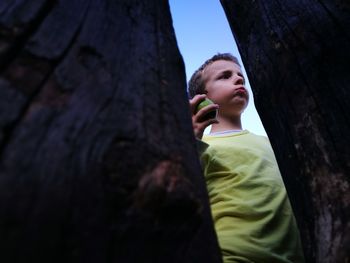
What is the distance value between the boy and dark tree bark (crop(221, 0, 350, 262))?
0.39m

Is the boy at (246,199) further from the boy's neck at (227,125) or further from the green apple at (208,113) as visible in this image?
the boy's neck at (227,125)

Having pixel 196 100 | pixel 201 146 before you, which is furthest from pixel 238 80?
pixel 201 146

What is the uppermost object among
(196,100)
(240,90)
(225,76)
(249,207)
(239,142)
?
(225,76)

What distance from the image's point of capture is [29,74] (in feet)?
1.37

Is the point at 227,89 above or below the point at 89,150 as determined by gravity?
above

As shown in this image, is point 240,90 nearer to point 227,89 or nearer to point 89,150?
point 227,89

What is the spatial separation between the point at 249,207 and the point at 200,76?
1.43 meters

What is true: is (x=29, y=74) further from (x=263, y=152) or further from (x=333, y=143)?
(x=263, y=152)

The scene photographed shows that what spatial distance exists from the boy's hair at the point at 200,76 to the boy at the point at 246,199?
1.99 ft

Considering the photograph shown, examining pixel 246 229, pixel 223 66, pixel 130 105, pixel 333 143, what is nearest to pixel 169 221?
pixel 130 105

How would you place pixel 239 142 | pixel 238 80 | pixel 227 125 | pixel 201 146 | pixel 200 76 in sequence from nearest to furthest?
1. pixel 201 146
2. pixel 239 142
3. pixel 227 125
4. pixel 238 80
5. pixel 200 76

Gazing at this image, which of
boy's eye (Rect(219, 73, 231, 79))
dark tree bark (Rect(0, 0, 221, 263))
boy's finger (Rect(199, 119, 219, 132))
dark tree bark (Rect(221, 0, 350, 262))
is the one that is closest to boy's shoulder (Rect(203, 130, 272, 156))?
boy's finger (Rect(199, 119, 219, 132))

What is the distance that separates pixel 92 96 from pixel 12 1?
197mm

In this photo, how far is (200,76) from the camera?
2.63m
